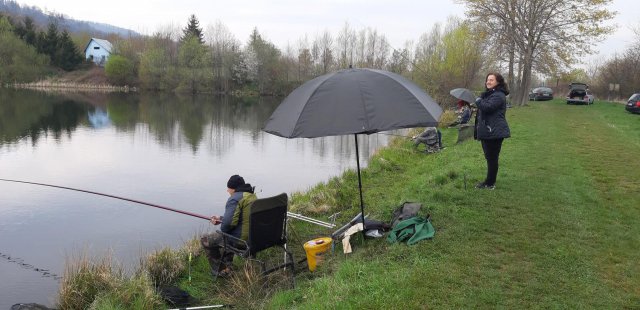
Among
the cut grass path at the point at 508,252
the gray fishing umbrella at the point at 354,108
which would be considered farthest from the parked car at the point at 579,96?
the gray fishing umbrella at the point at 354,108

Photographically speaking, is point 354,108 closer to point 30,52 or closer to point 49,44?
point 30,52

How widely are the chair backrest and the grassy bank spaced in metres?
0.46

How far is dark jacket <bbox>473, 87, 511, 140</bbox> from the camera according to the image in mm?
6801

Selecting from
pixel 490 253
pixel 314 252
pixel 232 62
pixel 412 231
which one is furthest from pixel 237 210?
pixel 232 62

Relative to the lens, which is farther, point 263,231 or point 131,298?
point 131,298

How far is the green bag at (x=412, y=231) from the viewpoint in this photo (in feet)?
18.0

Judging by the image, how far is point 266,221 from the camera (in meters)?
5.49

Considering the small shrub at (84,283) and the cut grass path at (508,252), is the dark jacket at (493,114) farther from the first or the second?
the small shrub at (84,283)

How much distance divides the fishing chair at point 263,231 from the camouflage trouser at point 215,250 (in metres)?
0.23

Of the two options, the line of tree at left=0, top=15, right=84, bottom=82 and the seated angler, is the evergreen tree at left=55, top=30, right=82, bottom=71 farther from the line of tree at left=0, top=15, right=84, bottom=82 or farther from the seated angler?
the seated angler

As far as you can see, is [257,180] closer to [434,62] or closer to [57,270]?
[57,270]

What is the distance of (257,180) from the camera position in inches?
543

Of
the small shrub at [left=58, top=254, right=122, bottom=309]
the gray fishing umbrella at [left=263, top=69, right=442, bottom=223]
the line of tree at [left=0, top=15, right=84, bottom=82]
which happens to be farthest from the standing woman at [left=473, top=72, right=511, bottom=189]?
the line of tree at [left=0, top=15, right=84, bottom=82]

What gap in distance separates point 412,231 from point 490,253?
0.87 meters
